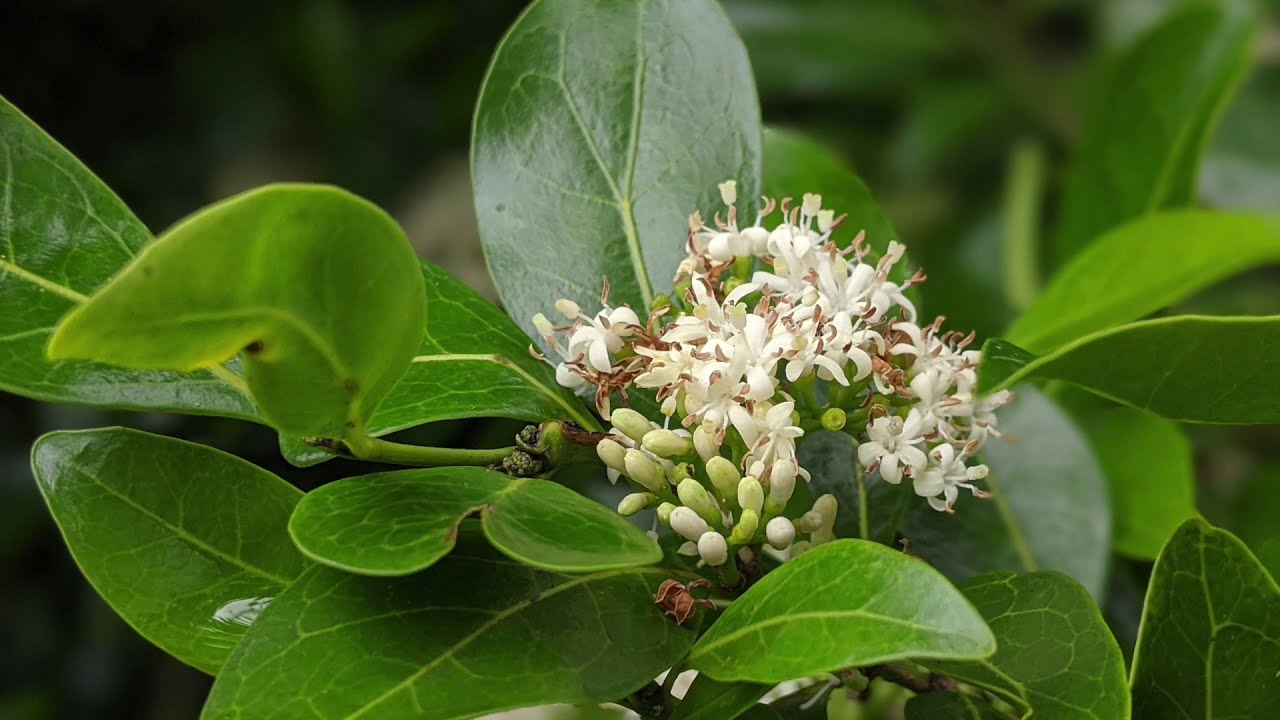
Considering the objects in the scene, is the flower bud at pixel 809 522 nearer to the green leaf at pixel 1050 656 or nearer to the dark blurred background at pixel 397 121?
the green leaf at pixel 1050 656

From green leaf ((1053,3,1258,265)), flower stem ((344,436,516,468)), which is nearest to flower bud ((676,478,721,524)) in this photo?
flower stem ((344,436,516,468))

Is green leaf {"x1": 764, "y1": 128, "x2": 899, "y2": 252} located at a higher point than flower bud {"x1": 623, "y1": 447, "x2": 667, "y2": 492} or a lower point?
higher

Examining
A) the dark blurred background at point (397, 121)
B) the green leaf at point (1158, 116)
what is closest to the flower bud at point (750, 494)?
the green leaf at point (1158, 116)

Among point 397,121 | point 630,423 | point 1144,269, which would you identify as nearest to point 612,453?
point 630,423

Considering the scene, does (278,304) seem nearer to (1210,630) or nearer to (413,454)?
(413,454)

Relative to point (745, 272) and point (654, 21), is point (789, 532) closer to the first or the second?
point (745, 272)

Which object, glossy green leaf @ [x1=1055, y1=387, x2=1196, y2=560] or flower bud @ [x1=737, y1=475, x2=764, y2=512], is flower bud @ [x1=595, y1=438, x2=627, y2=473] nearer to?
flower bud @ [x1=737, y1=475, x2=764, y2=512]
